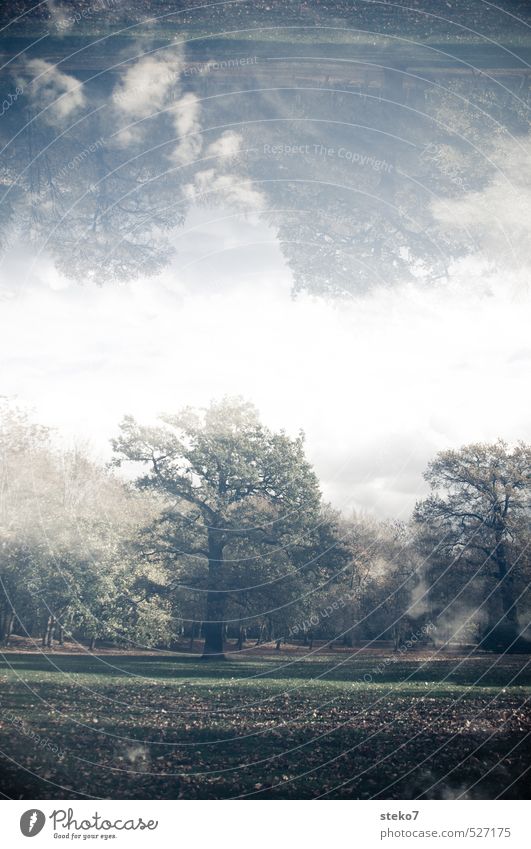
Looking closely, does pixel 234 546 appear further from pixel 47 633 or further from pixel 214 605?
A: pixel 47 633

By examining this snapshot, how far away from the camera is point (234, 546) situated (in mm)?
11836

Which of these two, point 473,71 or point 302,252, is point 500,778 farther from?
point 473,71

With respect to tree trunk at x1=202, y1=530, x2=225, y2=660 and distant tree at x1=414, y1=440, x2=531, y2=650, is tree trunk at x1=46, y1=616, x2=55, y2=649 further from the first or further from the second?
distant tree at x1=414, y1=440, x2=531, y2=650

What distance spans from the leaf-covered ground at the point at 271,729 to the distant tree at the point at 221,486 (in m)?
2.53

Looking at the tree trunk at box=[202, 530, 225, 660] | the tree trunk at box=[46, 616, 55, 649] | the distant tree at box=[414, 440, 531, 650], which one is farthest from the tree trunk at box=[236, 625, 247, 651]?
the distant tree at box=[414, 440, 531, 650]

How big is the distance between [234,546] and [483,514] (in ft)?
18.8

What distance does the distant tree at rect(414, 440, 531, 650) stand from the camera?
1097 centimetres

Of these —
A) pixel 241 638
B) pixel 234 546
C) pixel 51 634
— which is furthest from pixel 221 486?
pixel 51 634

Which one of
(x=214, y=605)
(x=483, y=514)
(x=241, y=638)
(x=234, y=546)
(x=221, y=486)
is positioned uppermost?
(x=221, y=486)

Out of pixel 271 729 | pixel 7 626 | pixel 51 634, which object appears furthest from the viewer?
pixel 7 626

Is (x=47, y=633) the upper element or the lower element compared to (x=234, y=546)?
lower
